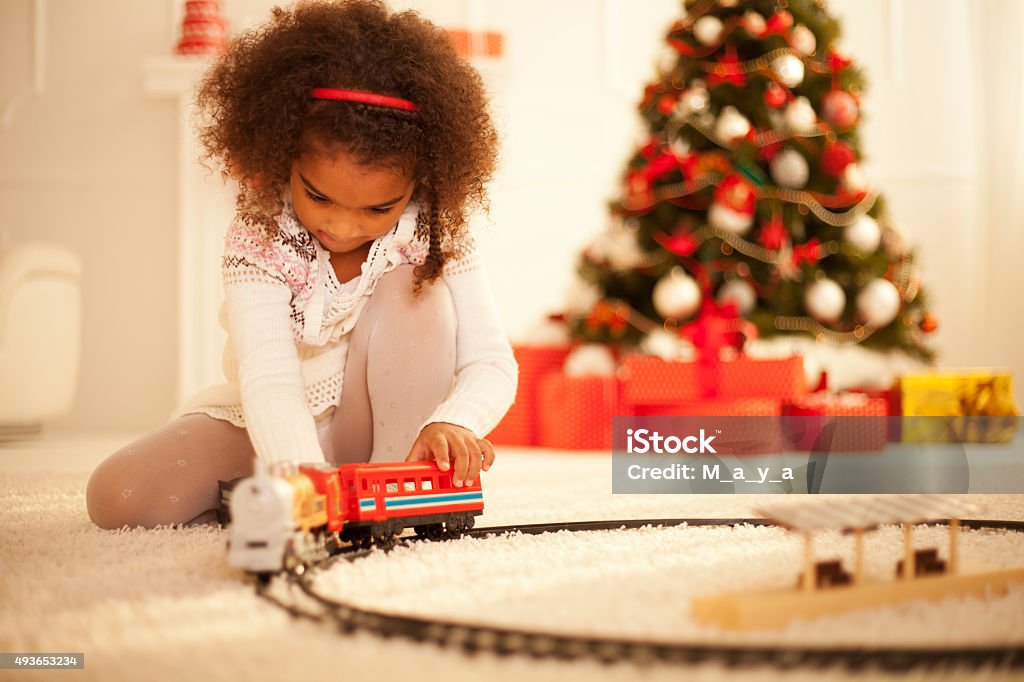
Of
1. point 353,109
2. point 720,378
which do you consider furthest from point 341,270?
point 720,378

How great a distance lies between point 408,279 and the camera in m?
1.20

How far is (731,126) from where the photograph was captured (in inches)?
88.4

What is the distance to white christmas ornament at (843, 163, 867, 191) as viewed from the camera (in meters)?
2.29

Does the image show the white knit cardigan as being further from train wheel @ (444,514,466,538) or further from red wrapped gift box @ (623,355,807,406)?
red wrapped gift box @ (623,355,807,406)

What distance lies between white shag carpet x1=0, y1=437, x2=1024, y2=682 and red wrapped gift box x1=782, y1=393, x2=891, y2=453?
23.0 inches

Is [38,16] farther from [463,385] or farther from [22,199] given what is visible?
[463,385]

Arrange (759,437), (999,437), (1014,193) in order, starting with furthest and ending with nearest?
(1014,193) → (999,437) → (759,437)

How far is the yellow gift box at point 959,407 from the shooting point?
2.06 m

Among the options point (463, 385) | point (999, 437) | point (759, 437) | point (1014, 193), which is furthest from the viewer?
point (1014, 193)

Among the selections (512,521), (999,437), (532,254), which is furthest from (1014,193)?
(512,521)

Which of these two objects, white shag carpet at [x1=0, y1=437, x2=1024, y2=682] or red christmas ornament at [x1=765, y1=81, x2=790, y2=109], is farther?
red christmas ornament at [x1=765, y1=81, x2=790, y2=109]

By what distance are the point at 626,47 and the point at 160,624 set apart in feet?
8.72

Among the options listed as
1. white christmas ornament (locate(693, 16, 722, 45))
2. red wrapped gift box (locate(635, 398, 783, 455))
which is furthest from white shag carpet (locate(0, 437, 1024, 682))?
white christmas ornament (locate(693, 16, 722, 45))

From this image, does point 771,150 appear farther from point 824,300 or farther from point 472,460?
point 472,460
